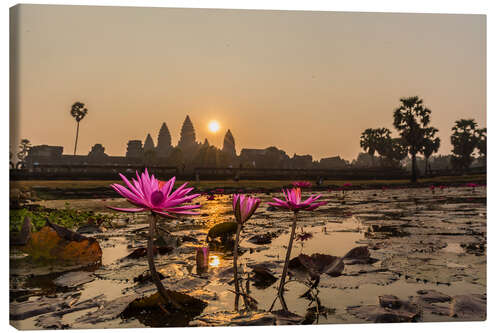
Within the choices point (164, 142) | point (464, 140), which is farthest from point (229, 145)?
point (464, 140)

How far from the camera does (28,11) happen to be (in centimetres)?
337

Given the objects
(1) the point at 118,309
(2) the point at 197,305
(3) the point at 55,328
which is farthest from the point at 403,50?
(3) the point at 55,328

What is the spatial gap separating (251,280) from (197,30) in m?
2.74

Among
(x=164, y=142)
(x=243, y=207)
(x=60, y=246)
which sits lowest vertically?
(x=60, y=246)

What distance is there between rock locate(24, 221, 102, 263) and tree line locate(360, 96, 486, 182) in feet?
11.3

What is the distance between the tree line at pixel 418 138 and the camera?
4.06m

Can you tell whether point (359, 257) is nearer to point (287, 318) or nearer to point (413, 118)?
point (287, 318)

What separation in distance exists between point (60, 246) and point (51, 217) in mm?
1786

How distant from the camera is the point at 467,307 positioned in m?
2.27

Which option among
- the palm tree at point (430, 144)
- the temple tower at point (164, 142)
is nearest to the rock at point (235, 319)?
the temple tower at point (164, 142)

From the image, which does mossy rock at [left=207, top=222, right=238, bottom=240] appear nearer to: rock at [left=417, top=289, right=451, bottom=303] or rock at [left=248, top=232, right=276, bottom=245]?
rock at [left=248, top=232, right=276, bottom=245]

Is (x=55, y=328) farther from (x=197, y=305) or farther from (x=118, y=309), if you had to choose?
(x=197, y=305)

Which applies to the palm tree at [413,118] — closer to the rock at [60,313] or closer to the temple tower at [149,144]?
the temple tower at [149,144]

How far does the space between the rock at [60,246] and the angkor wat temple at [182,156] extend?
2.92 feet
